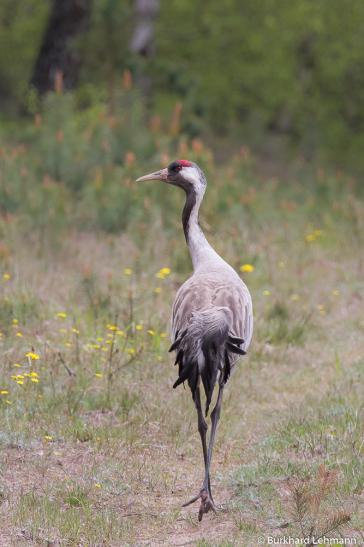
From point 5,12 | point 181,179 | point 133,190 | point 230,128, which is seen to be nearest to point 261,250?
point 133,190

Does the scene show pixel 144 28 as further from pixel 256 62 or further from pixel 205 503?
pixel 205 503

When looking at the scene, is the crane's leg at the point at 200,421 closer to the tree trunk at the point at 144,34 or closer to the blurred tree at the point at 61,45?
the blurred tree at the point at 61,45

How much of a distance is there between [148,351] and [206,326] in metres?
2.48

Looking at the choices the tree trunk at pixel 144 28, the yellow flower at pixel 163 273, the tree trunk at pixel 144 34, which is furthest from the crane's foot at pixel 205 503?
the tree trunk at pixel 144 28

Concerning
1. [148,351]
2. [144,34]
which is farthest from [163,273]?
[144,34]

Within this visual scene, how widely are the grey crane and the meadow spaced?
0.46 metres

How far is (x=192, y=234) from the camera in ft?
23.4

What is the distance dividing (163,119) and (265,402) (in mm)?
8609

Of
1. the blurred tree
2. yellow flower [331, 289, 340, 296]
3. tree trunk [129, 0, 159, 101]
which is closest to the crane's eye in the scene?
yellow flower [331, 289, 340, 296]

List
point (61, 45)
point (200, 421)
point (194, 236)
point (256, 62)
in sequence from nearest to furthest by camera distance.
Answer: point (200, 421) → point (194, 236) → point (61, 45) → point (256, 62)

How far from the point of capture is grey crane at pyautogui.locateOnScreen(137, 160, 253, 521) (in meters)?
5.59

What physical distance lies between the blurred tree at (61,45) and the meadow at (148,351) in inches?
59.9

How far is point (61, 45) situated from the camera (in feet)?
49.0

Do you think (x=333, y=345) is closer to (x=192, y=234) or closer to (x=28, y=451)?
(x=192, y=234)
